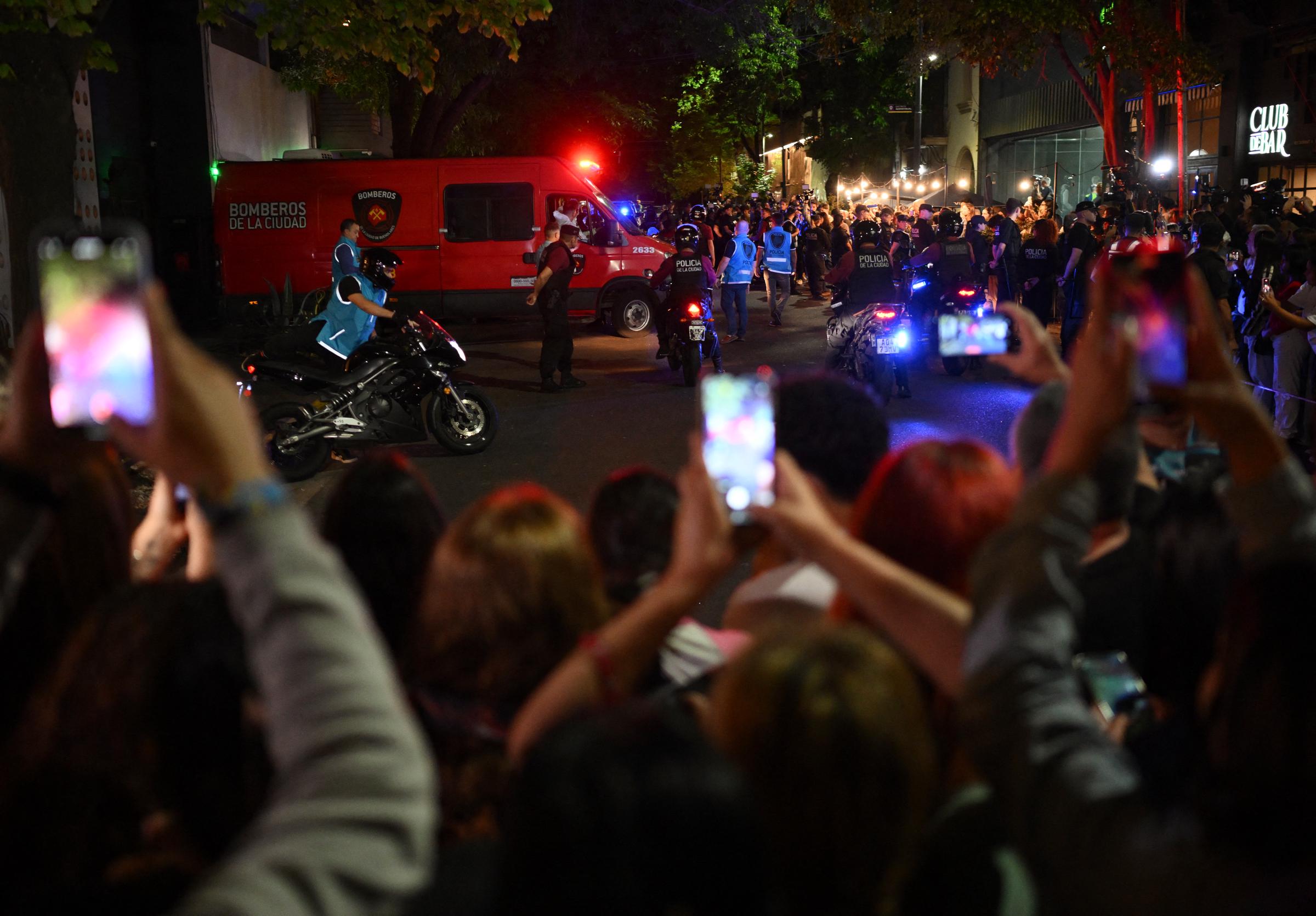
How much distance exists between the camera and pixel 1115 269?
180 cm

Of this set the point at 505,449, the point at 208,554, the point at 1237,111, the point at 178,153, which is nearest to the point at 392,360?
the point at 505,449

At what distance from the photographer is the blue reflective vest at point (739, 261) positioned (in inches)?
681

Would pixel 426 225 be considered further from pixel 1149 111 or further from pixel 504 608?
pixel 504 608

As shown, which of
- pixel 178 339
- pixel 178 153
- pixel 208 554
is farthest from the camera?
pixel 178 153

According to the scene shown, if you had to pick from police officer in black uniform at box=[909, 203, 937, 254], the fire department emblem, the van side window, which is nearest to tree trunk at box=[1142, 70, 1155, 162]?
police officer in black uniform at box=[909, 203, 937, 254]

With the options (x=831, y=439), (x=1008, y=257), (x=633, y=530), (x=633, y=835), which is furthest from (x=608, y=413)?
(x=633, y=835)

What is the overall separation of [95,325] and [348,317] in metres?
8.20

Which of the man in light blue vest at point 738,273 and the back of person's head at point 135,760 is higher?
the man in light blue vest at point 738,273

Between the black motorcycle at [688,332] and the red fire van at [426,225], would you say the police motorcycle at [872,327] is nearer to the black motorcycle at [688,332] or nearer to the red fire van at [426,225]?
the black motorcycle at [688,332]

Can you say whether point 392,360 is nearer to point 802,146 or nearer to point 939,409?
point 939,409

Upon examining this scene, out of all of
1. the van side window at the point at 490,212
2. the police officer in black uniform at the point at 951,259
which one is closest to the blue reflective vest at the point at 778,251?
the van side window at the point at 490,212

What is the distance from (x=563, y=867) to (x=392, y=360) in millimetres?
8574

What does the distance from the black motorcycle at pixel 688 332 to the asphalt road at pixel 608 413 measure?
246 millimetres

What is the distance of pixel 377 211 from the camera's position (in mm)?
18734
